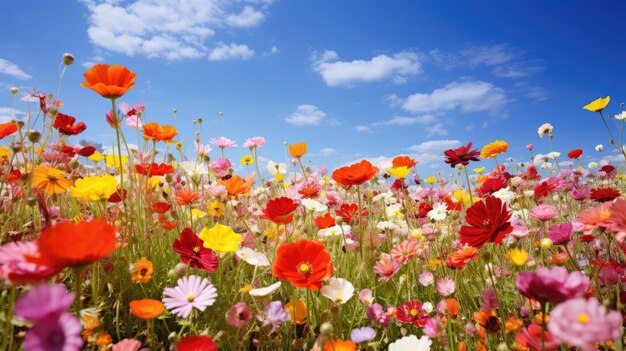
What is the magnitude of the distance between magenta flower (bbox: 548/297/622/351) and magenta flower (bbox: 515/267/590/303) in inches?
4.3

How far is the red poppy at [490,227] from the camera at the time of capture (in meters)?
1.15

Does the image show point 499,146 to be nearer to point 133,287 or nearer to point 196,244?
point 196,244

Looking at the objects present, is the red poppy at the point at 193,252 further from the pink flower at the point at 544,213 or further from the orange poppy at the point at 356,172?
the pink flower at the point at 544,213

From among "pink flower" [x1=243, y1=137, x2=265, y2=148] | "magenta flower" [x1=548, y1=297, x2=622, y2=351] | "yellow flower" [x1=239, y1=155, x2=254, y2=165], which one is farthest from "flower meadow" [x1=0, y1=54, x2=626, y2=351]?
"yellow flower" [x1=239, y1=155, x2=254, y2=165]

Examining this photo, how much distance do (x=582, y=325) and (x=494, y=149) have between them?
2.20 meters

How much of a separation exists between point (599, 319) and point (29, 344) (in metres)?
0.69

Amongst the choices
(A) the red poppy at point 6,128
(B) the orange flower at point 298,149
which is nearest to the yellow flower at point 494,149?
(B) the orange flower at point 298,149

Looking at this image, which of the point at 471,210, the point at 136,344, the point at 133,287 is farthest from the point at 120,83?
the point at 471,210

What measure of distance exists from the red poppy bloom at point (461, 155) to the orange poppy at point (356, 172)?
46 centimetres

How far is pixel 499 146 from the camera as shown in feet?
8.16

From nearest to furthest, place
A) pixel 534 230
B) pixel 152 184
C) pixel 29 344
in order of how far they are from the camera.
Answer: pixel 29 344 → pixel 534 230 → pixel 152 184

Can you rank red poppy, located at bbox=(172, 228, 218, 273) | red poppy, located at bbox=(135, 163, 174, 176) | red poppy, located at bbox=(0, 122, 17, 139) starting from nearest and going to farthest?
red poppy, located at bbox=(172, 228, 218, 273) < red poppy, located at bbox=(0, 122, 17, 139) < red poppy, located at bbox=(135, 163, 174, 176)

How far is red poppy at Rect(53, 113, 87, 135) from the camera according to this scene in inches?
81.1

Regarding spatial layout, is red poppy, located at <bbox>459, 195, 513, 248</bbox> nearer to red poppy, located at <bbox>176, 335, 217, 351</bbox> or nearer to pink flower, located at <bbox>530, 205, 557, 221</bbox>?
pink flower, located at <bbox>530, 205, 557, 221</bbox>
